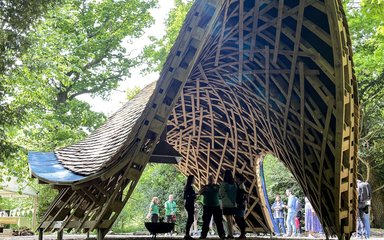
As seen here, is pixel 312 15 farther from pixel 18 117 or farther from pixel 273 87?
pixel 18 117

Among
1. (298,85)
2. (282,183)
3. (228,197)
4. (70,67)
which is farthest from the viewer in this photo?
(282,183)

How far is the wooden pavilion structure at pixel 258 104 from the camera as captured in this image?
6320 mm

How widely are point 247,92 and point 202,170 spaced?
18.6 feet

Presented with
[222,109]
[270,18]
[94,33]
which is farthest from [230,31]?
[94,33]

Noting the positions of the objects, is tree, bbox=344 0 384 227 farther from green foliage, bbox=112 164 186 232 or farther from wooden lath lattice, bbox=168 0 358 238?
green foliage, bbox=112 164 186 232

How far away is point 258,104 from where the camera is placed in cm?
1072

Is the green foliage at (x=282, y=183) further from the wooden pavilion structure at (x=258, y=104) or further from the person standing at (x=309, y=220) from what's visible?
the wooden pavilion structure at (x=258, y=104)

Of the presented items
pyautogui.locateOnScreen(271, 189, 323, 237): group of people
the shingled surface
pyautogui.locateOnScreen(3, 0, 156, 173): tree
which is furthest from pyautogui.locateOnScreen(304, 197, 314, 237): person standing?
pyautogui.locateOnScreen(3, 0, 156, 173): tree

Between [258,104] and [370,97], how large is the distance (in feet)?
33.6

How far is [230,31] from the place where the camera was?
8586 mm

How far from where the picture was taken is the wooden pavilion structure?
6.32 m

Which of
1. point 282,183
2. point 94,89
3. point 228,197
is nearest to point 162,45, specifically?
point 94,89

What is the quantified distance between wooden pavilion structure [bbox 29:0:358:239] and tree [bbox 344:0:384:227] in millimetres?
7033

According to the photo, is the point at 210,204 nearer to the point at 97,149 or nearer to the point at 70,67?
the point at 97,149
